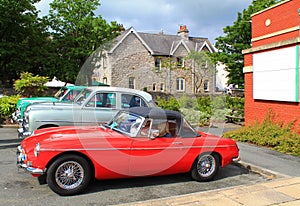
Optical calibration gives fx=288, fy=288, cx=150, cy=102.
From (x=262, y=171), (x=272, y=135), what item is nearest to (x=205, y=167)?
(x=262, y=171)

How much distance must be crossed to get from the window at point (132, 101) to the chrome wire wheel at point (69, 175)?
142 inches

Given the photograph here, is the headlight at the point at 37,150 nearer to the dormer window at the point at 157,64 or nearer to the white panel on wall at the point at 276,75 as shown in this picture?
the dormer window at the point at 157,64

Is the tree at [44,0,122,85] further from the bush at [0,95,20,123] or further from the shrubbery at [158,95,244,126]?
the shrubbery at [158,95,244,126]

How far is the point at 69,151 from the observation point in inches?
183

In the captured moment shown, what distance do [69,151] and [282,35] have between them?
30.9 ft

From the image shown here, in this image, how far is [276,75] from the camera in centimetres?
1002

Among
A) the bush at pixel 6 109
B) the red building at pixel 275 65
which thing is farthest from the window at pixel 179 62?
the bush at pixel 6 109

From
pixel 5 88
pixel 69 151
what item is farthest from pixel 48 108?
pixel 5 88

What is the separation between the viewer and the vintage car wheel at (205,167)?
5633mm

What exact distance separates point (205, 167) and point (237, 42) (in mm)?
24404

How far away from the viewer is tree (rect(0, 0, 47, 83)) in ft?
65.5

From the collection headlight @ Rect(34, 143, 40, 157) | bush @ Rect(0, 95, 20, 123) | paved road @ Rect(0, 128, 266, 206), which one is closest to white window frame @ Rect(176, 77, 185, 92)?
paved road @ Rect(0, 128, 266, 206)

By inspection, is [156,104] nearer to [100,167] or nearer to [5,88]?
[100,167]

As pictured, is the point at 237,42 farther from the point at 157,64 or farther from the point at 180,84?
the point at 157,64
